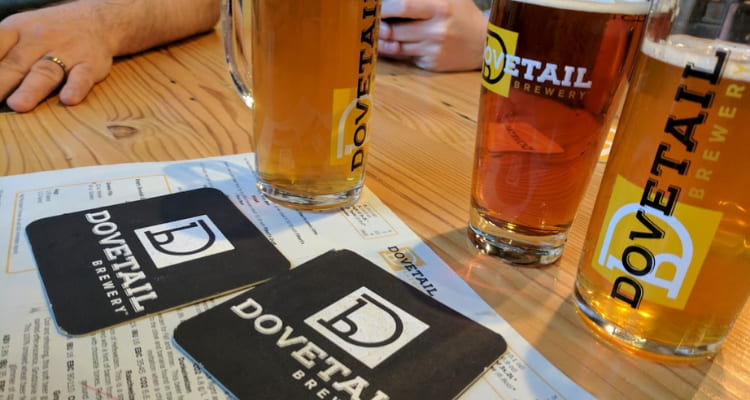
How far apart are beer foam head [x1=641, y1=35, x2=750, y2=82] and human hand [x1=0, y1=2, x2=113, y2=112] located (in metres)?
0.79

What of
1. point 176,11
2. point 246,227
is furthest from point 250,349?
point 176,11

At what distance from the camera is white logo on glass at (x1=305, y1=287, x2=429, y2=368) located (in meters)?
0.38

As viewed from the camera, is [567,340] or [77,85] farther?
[77,85]

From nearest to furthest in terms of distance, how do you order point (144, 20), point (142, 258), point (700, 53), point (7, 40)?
point (700, 53) < point (142, 258) < point (7, 40) < point (144, 20)

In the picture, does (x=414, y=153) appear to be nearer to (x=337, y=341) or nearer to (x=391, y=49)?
(x=337, y=341)

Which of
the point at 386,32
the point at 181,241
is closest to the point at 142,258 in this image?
the point at 181,241

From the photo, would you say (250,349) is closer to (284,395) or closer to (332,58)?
(284,395)

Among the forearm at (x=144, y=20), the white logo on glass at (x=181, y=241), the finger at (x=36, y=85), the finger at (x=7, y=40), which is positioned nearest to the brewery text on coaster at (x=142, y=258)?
the white logo on glass at (x=181, y=241)

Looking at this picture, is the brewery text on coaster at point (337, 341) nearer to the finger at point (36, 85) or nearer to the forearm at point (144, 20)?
the finger at point (36, 85)

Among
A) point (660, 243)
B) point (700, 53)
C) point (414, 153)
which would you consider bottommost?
point (414, 153)

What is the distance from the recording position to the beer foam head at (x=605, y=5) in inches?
16.1

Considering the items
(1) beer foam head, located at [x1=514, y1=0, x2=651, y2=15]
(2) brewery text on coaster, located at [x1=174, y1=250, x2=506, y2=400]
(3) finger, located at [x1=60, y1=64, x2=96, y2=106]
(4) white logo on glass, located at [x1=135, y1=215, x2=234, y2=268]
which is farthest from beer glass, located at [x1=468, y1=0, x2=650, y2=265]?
(3) finger, located at [x1=60, y1=64, x2=96, y2=106]

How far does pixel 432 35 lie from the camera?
3.84ft

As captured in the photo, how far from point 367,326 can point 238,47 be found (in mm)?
364
